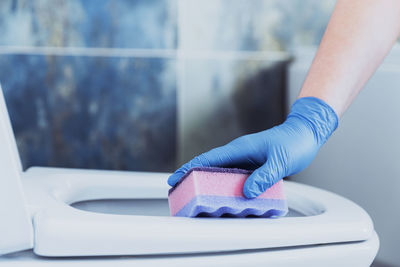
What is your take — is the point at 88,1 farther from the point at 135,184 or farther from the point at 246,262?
the point at 246,262

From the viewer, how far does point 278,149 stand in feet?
2.32

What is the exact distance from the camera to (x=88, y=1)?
1200 millimetres

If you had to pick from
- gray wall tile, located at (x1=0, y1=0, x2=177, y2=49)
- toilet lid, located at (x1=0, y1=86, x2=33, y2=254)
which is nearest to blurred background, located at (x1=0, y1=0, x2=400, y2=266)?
gray wall tile, located at (x1=0, y1=0, x2=177, y2=49)

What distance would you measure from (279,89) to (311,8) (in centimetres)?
22

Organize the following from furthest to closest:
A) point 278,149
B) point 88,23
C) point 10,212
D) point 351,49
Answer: point 88,23
point 351,49
point 278,149
point 10,212

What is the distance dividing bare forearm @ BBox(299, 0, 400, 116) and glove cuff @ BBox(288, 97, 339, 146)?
2 centimetres

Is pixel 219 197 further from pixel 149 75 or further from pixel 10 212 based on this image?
pixel 149 75

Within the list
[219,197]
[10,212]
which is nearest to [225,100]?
[219,197]

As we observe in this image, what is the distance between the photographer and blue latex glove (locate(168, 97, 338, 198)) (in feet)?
2.29

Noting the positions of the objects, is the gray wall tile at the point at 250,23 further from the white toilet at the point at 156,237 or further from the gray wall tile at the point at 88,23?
the white toilet at the point at 156,237

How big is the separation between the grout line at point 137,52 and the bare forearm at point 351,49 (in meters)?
0.45

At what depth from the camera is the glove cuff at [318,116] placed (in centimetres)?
76

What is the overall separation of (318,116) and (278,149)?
0.10 m

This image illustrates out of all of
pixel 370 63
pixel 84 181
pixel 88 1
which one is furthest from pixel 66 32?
pixel 370 63
